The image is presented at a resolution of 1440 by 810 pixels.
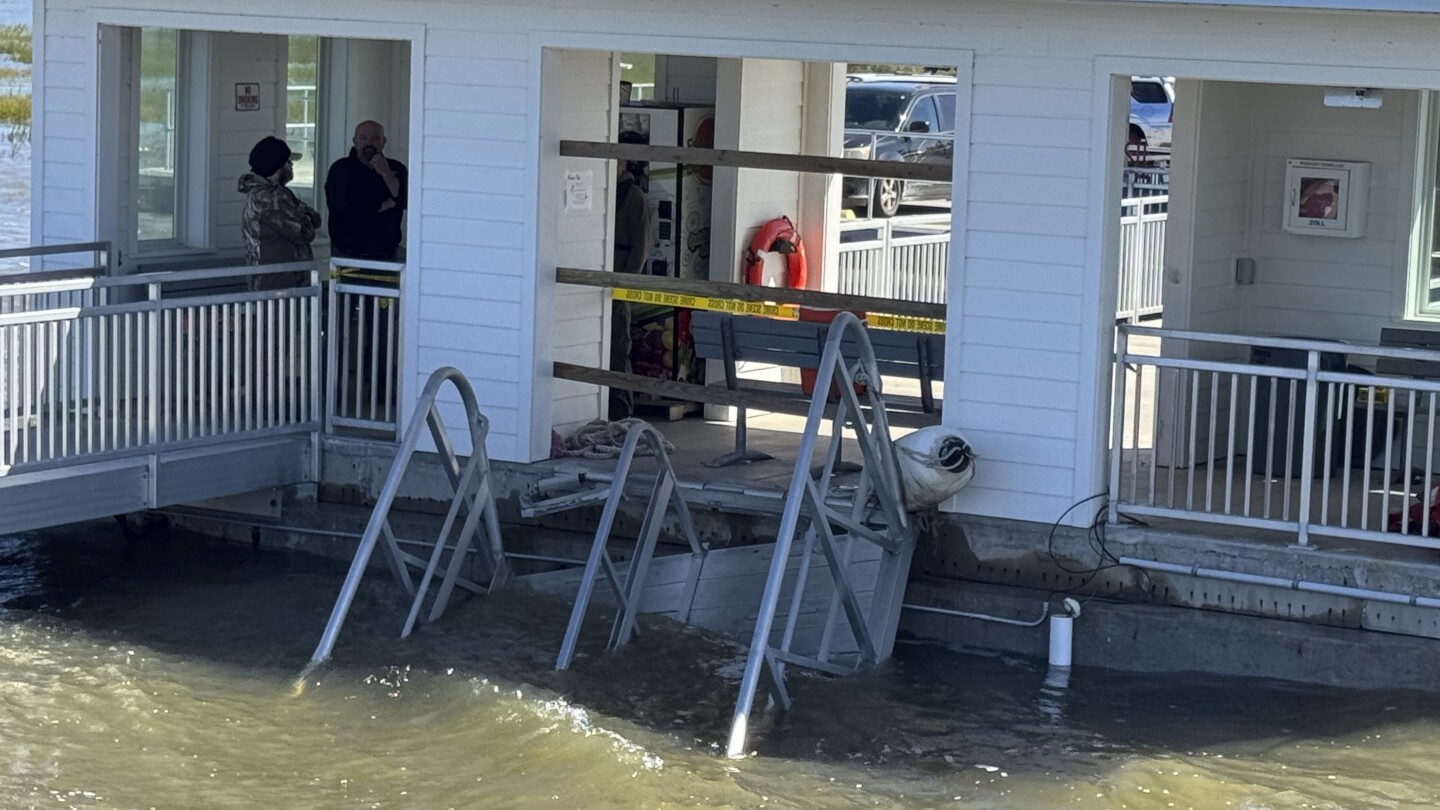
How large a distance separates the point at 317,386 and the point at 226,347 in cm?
77

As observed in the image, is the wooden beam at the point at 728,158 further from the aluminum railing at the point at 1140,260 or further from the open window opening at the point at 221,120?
the aluminum railing at the point at 1140,260

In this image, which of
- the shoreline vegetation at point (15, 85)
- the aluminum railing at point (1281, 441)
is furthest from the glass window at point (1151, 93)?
the aluminum railing at point (1281, 441)

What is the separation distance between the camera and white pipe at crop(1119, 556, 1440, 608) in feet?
29.1

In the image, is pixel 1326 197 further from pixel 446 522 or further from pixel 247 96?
pixel 247 96

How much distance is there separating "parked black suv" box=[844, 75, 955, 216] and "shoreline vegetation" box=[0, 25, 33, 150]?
583 inches

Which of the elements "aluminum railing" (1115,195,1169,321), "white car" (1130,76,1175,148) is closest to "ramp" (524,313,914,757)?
"aluminum railing" (1115,195,1169,321)

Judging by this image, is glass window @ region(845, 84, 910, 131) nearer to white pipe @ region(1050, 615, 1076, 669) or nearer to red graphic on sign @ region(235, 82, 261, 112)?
red graphic on sign @ region(235, 82, 261, 112)

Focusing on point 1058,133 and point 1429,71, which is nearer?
point 1429,71

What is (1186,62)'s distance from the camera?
9.09m

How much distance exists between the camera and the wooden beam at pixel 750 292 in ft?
33.6

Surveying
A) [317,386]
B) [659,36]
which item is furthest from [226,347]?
[659,36]

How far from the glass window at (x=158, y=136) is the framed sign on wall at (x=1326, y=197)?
22.5ft

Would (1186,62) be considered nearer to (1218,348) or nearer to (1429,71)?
(1429,71)

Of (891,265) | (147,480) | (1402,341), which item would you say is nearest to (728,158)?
(147,480)
